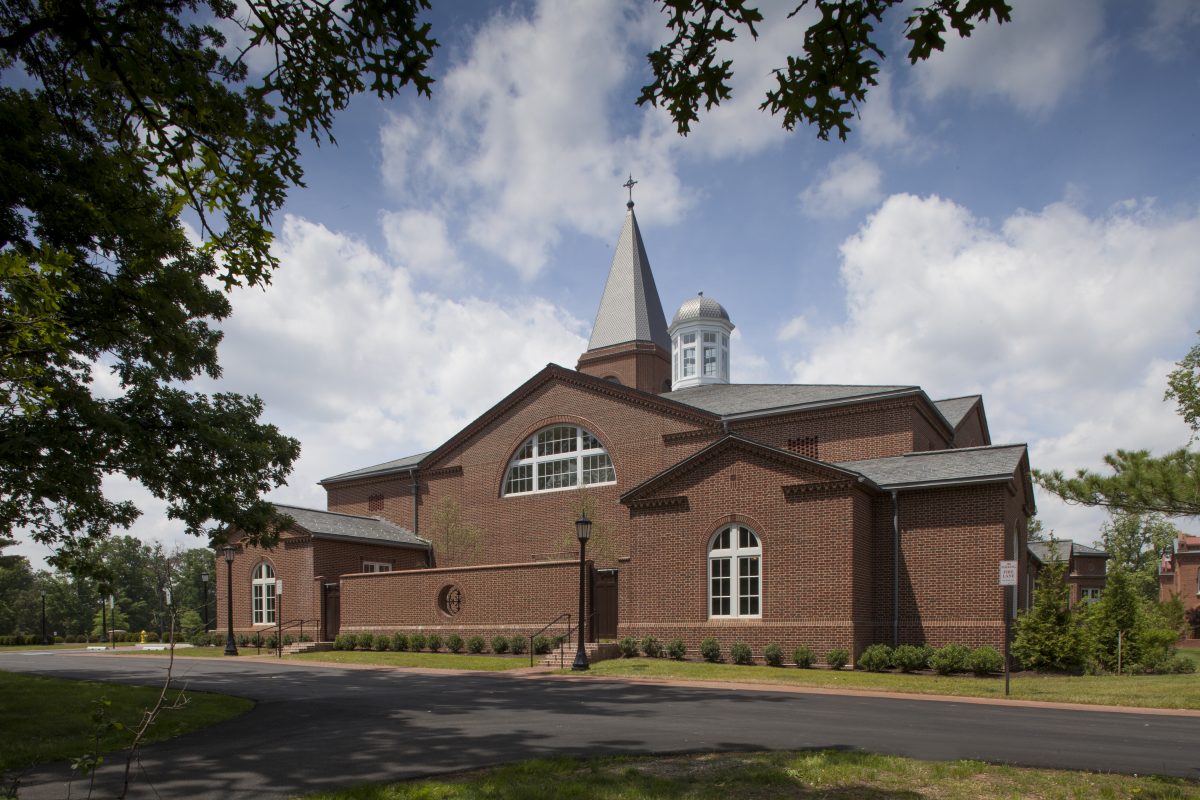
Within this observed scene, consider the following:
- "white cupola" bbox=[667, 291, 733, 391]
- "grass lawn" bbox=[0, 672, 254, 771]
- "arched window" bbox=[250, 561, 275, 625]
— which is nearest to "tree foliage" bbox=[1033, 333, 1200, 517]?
"grass lawn" bbox=[0, 672, 254, 771]

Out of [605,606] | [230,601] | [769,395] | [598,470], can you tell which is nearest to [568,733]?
[605,606]

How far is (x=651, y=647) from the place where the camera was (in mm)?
23812

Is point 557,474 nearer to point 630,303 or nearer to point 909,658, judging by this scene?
point 630,303

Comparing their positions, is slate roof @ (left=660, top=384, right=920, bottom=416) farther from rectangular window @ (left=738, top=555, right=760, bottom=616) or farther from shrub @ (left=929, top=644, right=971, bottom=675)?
shrub @ (left=929, top=644, right=971, bottom=675)

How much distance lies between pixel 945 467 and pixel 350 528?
2213 cm

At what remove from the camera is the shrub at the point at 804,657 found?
71.2ft

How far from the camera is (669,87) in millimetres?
6152

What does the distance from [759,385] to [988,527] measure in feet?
42.0

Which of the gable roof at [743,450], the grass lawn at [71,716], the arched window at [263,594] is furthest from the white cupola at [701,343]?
the grass lawn at [71,716]

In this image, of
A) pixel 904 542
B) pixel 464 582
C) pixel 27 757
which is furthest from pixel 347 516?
pixel 27 757

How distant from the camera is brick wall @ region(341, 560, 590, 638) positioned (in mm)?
26328

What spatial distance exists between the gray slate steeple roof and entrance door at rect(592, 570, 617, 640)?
1553 cm

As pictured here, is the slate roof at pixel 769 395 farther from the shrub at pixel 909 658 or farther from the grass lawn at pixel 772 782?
the grass lawn at pixel 772 782

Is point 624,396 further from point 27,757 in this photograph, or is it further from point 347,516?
point 27,757
